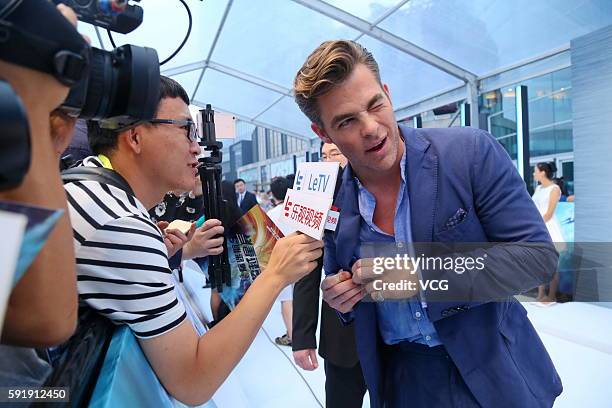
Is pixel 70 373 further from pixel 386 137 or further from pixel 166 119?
pixel 386 137

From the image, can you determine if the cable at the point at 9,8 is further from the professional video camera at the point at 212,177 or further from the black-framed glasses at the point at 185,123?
the professional video camera at the point at 212,177

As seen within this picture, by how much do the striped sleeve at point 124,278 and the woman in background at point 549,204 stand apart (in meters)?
3.97

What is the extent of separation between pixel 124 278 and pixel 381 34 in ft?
17.2

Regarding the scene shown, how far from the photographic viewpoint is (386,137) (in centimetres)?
116

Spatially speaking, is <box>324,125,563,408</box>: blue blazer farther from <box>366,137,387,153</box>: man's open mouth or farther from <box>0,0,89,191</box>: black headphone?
<box>0,0,89,191</box>: black headphone

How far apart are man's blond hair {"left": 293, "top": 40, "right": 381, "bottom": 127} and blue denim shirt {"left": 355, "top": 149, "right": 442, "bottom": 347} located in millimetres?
297

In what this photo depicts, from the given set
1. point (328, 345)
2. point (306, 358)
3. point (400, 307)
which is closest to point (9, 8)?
point (400, 307)

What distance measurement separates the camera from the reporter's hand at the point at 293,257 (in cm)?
97

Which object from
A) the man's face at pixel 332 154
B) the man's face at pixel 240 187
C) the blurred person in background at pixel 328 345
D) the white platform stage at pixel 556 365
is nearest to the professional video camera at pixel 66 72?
the blurred person in background at pixel 328 345

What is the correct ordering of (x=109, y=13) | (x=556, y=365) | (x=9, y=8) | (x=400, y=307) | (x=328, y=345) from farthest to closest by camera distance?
(x=556, y=365)
(x=328, y=345)
(x=400, y=307)
(x=109, y=13)
(x=9, y=8)

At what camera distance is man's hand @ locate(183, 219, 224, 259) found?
1614 mm

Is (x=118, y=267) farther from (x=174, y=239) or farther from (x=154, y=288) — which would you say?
(x=174, y=239)

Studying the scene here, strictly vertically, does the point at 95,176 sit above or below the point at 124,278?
above

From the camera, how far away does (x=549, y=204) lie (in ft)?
13.8
